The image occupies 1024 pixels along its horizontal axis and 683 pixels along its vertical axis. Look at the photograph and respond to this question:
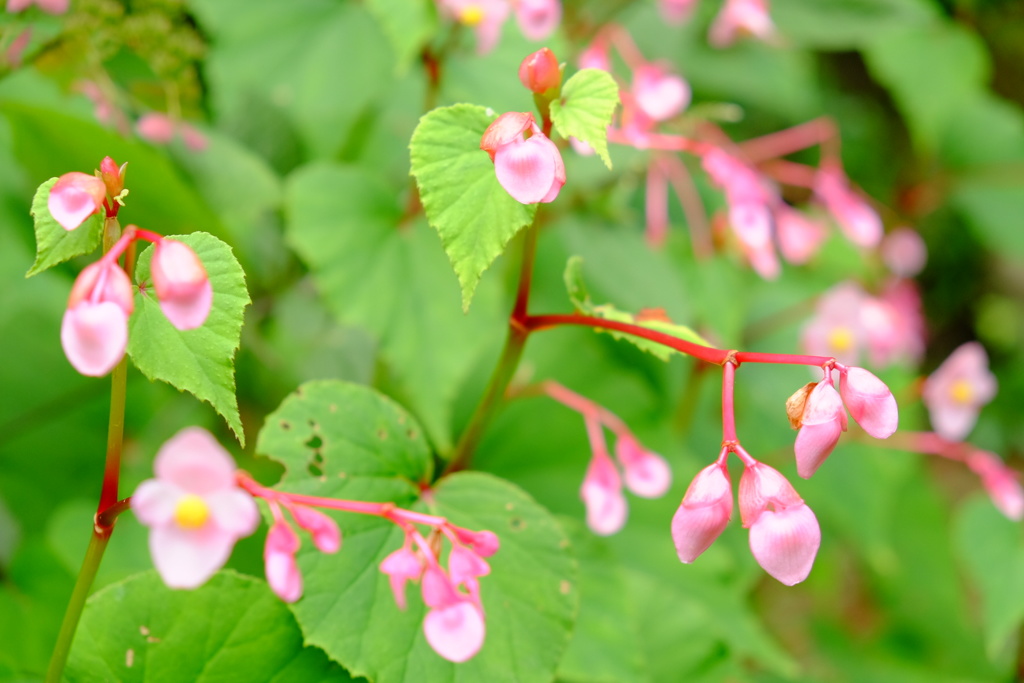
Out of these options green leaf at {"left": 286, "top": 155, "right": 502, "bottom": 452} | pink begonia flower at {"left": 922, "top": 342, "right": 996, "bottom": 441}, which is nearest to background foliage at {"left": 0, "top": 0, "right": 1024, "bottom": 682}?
green leaf at {"left": 286, "top": 155, "right": 502, "bottom": 452}

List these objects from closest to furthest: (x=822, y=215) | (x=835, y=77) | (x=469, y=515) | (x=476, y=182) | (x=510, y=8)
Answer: (x=476, y=182)
(x=469, y=515)
(x=510, y=8)
(x=822, y=215)
(x=835, y=77)

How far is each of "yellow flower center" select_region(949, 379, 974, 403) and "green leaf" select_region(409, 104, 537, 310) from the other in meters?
0.86

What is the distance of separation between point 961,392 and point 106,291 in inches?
41.4

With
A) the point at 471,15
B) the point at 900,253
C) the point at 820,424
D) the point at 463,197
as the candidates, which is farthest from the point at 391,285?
the point at 900,253

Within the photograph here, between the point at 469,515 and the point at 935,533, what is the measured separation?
51.5 inches

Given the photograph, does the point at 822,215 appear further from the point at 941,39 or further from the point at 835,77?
the point at 835,77

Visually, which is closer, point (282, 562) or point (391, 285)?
point (282, 562)

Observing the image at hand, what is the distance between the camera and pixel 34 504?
2.93 ft

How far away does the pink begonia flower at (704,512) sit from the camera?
0.39m

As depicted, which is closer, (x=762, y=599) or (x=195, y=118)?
(x=195, y=118)

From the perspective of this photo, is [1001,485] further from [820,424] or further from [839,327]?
[820,424]

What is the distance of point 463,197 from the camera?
42 cm

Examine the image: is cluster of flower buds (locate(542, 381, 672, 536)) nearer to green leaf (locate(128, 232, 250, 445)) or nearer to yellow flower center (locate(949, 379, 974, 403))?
green leaf (locate(128, 232, 250, 445))

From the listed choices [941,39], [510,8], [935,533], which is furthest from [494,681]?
[941,39]
